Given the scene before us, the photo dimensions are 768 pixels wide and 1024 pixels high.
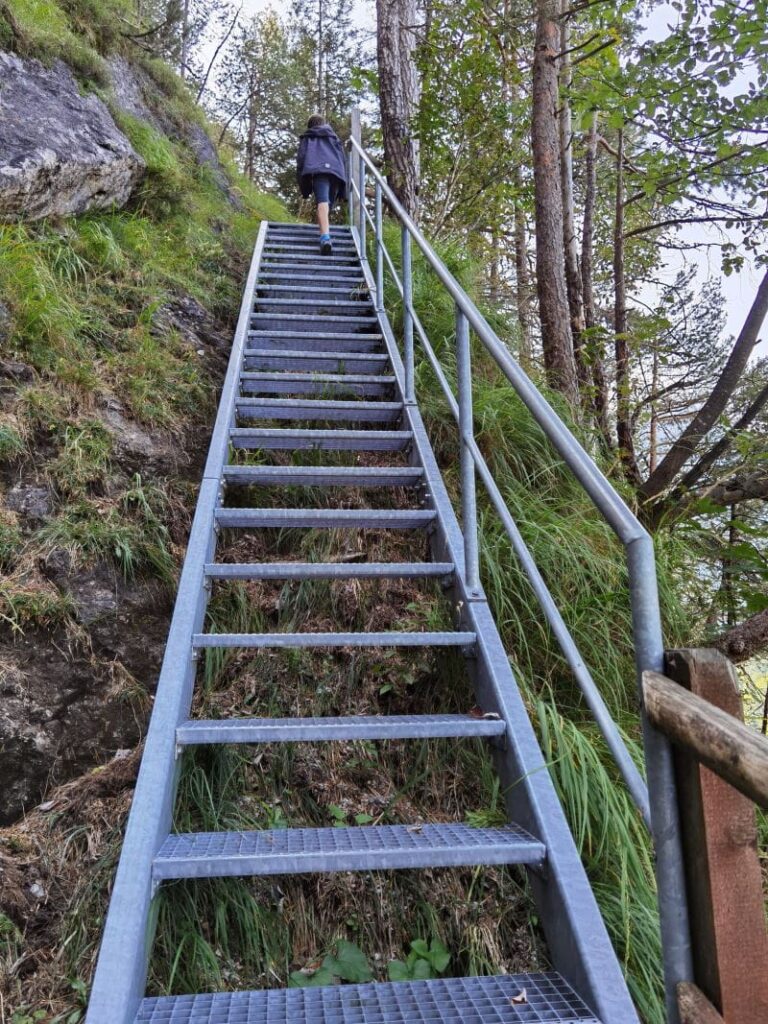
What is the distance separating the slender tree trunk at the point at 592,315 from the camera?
4727 mm

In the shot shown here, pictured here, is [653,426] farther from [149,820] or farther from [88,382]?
[149,820]

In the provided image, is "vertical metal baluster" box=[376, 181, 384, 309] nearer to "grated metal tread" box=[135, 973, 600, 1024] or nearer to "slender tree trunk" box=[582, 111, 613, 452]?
"slender tree trunk" box=[582, 111, 613, 452]

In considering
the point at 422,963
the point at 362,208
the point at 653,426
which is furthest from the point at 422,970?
the point at 653,426

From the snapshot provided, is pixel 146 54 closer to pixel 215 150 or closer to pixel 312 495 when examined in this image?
pixel 215 150

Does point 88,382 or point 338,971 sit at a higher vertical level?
point 88,382

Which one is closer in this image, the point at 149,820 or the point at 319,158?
the point at 149,820

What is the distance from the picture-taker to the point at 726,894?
86 centimetres

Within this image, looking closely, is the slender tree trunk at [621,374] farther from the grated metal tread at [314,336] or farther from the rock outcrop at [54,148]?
the rock outcrop at [54,148]

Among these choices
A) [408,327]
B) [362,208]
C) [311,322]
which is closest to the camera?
[408,327]

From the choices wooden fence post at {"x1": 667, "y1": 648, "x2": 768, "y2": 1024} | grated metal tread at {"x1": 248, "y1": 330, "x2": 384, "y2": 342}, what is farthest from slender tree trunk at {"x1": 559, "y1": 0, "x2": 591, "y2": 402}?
wooden fence post at {"x1": 667, "y1": 648, "x2": 768, "y2": 1024}

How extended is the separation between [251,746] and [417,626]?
81 centimetres

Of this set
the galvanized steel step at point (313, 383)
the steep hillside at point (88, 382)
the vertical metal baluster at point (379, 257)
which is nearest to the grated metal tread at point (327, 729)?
the steep hillside at point (88, 382)

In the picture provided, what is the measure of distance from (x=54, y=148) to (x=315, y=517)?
3.48 metres

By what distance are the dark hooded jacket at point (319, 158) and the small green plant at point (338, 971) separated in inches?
243
